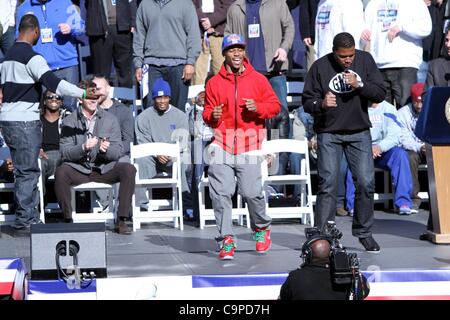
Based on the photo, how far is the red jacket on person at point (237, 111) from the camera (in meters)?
11.5

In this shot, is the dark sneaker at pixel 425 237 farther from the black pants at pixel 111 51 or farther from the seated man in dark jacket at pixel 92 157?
the black pants at pixel 111 51

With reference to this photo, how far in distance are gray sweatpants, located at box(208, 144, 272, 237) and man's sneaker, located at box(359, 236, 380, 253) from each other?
1.04 meters

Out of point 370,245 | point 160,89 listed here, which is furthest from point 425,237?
point 160,89

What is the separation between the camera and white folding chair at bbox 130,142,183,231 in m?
13.5

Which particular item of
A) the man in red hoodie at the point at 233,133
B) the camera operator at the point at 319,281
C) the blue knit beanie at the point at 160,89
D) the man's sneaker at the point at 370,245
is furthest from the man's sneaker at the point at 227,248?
the camera operator at the point at 319,281

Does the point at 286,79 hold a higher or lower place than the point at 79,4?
lower

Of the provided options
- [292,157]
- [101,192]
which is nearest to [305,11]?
[292,157]

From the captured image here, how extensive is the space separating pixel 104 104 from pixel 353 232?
3.98 metres

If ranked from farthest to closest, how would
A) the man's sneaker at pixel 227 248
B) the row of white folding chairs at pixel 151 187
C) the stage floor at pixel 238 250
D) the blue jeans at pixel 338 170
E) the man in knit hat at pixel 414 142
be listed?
1. the man in knit hat at pixel 414 142
2. the row of white folding chairs at pixel 151 187
3. the blue jeans at pixel 338 170
4. the man's sneaker at pixel 227 248
5. the stage floor at pixel 238 250

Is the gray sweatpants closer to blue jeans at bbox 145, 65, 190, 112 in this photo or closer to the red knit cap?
blue jeans at bbox 145, 65, 190, 112

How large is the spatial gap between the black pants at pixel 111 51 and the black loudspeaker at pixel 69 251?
619 cm

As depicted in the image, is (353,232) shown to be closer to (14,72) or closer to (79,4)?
(14,72)

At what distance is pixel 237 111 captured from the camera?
11.6 metres

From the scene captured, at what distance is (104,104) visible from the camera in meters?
14.4
